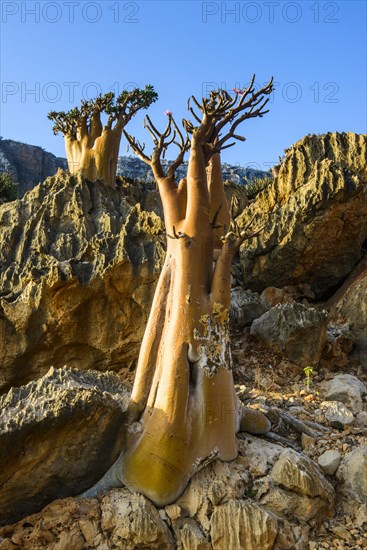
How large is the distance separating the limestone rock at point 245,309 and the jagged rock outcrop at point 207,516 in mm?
4971

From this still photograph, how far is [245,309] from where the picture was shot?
9.70 metres

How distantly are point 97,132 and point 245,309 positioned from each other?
10.2 m

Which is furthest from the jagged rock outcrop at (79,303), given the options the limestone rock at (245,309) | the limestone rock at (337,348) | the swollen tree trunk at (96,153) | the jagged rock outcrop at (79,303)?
the swollen tree trunk at (96,153)

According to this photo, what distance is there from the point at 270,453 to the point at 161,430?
1318mm

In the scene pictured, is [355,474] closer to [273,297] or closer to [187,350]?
[187,350]

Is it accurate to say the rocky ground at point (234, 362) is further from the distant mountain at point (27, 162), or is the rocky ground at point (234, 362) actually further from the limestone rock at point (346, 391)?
the distant mountain at point (27, 162)

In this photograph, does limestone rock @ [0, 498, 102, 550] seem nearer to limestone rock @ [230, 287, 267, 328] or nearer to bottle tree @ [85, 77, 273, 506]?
bottle tree @ [85, 77, 273, 506]

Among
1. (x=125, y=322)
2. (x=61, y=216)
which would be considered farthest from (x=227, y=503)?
(x=61, y=216)

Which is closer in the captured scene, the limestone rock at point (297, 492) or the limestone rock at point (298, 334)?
the limestone rock at point (297, 492)

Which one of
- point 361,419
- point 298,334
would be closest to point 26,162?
point 298,334

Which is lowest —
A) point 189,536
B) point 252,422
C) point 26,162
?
point 189,536

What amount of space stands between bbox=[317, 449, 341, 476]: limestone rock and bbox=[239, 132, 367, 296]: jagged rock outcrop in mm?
6111

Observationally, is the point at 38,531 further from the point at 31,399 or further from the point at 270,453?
the point at 270,453

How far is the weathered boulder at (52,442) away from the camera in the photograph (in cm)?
394
